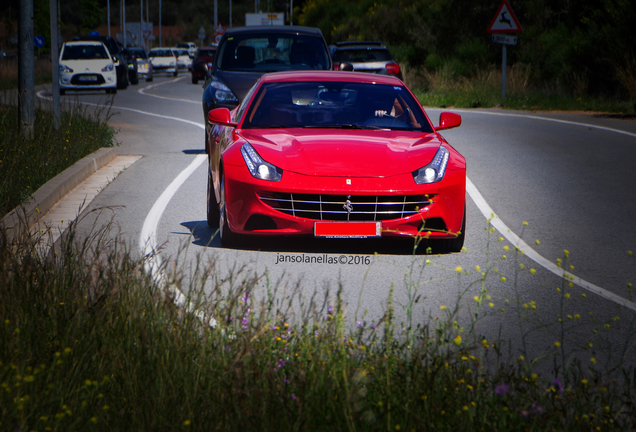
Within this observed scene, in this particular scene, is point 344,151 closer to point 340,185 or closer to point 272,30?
point 340,185

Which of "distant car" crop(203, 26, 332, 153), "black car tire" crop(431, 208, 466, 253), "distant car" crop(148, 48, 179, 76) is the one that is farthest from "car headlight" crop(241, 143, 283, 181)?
"distant car" crop(148, 48, 179, 76)

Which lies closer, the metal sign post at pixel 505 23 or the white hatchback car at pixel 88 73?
the metal sign post at pixel 505 23

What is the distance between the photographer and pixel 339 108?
8.16 metres

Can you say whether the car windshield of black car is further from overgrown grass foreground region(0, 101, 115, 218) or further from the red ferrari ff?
the red ferrari ff

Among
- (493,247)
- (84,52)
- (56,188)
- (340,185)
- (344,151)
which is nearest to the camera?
(340,185)

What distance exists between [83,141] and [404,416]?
10.5 m

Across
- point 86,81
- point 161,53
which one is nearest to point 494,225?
point 86,81

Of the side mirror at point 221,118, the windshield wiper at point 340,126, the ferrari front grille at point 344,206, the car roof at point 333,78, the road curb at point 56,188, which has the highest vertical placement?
the car roof at point 333,78

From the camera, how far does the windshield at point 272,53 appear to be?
13938mm

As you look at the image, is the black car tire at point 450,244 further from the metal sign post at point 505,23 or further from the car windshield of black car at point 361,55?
the metal sign post at point 505,23

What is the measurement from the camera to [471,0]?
124 feet

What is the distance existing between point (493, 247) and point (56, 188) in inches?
190

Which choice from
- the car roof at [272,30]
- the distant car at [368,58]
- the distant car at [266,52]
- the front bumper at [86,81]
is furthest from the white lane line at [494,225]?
the front bumper at [86,81]

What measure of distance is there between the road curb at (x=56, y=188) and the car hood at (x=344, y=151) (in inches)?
75.4
